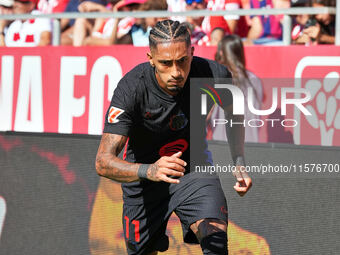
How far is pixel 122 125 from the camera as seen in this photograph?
394 cm

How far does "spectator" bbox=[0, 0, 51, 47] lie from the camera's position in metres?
7.88

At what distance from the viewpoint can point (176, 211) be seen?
170 inches

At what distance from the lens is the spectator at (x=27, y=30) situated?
7875 mm

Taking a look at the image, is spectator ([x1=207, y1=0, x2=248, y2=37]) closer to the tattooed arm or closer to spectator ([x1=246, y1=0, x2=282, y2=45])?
spectator ([x1=246, y1=0, x2=282, y2=45])

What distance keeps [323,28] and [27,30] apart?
379 cm

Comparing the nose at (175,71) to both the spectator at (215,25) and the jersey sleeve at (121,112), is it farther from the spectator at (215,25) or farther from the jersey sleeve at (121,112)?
the spectator at (215,25)

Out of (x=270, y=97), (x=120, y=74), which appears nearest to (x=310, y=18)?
(x=270, y=97)

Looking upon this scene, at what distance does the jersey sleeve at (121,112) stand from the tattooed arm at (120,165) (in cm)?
4

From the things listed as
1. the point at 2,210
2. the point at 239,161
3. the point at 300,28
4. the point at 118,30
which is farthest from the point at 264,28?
the point at 2,210

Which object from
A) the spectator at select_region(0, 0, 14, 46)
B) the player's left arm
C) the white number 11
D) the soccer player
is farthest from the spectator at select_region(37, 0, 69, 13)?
the player's left arm

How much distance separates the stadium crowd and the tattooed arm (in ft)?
10.6

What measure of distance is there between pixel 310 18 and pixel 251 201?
241cm

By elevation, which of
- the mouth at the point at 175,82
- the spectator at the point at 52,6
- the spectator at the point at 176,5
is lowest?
the mouth at the point at 175,82

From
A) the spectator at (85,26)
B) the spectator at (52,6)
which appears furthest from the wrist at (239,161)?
the spectator at (52,6)
